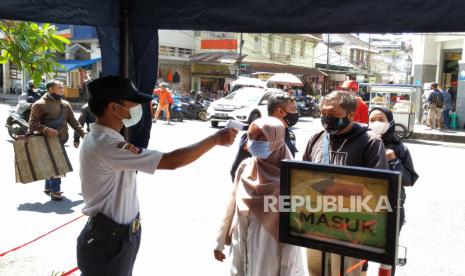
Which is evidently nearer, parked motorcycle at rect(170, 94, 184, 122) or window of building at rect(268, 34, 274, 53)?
parked motorcycle at rect(170, 94, 184, 122)

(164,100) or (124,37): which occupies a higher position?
(124,37)

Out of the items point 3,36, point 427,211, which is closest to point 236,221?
point 3,36

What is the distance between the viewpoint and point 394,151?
143 inches

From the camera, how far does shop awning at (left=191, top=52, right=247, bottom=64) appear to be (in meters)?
30.4

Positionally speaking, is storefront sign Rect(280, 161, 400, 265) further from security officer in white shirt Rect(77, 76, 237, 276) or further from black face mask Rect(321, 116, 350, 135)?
black face mask Rect(321, 116, 350, 135)

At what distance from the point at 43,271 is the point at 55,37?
84.0 inches

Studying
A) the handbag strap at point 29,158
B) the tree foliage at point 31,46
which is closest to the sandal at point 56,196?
the handbag strap at point 29,158

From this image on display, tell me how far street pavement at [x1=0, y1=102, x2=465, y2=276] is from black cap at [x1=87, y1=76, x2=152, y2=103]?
2.34 m

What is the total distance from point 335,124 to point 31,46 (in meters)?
2.50

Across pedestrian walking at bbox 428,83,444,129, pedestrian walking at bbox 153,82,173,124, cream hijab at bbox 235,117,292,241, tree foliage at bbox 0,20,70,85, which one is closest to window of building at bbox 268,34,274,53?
pedestrian walking at bbox 153,82,173,124

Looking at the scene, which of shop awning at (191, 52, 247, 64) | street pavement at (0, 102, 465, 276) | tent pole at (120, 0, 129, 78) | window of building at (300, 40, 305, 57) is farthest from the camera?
window of building at (300, 40, 305, 57)

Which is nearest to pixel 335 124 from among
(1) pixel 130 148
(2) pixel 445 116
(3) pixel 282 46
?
(1) pixel 130 148

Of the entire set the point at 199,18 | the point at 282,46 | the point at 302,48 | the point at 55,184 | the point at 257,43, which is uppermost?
the point at 302,48

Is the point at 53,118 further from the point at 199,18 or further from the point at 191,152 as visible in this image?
the point at 191,152
